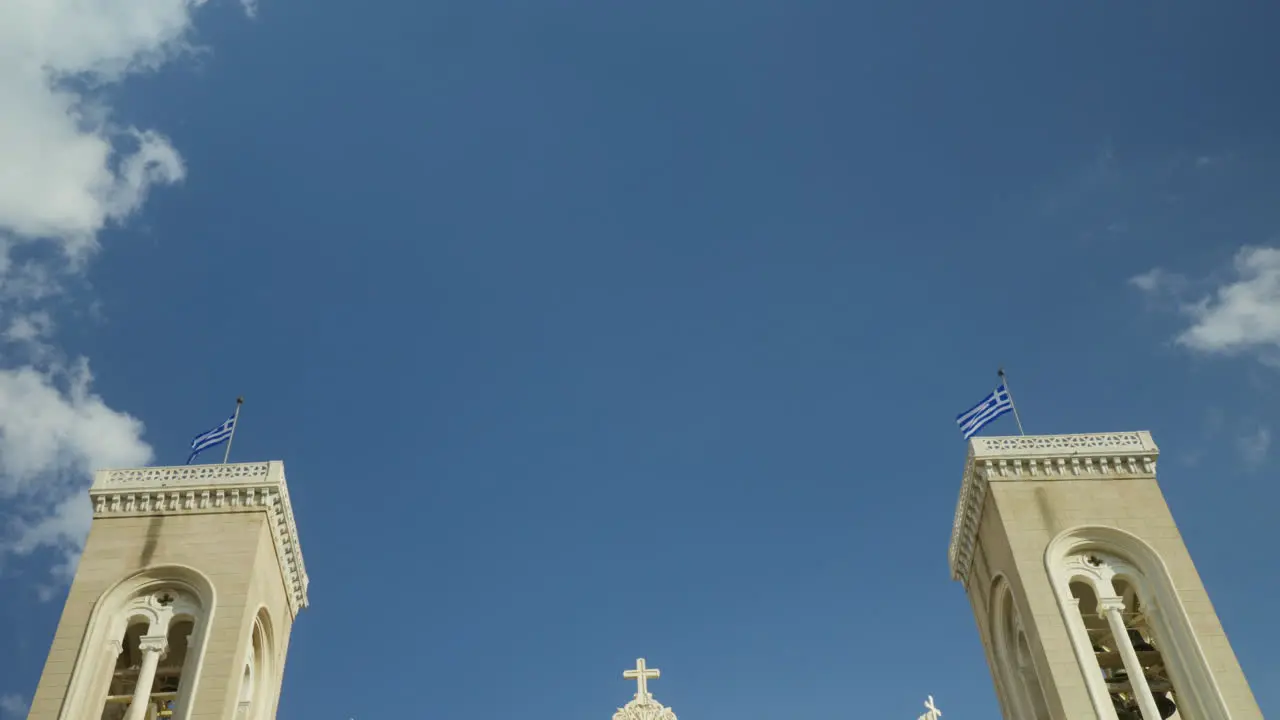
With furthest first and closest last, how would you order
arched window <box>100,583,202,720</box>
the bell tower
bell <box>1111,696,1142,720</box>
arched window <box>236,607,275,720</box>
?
arched window <box>236,607,275,720</box>, arched window <box>100,583,202,720</box>, bell <box>1111,696,1142,720</box>, the bell tower

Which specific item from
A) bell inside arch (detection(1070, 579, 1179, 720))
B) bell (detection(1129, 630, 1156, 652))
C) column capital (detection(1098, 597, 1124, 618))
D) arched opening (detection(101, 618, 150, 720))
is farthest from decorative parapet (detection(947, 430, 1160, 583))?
arched opening (detection(101, 618, 150, 720))

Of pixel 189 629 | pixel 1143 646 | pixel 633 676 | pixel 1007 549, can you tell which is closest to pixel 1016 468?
pixel 1007 549

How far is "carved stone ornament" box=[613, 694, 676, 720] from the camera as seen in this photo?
123 ft

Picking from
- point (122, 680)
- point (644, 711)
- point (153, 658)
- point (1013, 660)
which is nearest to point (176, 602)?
point (153, 658)

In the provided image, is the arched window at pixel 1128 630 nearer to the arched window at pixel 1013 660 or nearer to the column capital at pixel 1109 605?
the column capital at pixel 1109 605

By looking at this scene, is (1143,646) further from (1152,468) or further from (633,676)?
(633,676)

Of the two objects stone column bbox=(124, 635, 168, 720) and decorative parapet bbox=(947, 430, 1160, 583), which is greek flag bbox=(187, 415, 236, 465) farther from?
decorative parapet bbox=(947, 430, 1160, 583)

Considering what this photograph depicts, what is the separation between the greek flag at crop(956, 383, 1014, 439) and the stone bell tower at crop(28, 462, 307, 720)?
22775mm

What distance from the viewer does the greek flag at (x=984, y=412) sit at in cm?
4134

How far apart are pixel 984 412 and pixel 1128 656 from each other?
9.51 meters

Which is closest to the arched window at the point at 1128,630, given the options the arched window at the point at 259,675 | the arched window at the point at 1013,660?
the arched window at the point at 1013,660

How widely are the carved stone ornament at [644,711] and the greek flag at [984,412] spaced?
13430mm

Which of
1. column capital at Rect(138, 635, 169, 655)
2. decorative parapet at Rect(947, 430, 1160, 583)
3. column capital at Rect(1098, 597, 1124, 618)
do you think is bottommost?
column capital at Rect(1098, 597, 1124, 618)

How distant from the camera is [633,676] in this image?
38625mm
